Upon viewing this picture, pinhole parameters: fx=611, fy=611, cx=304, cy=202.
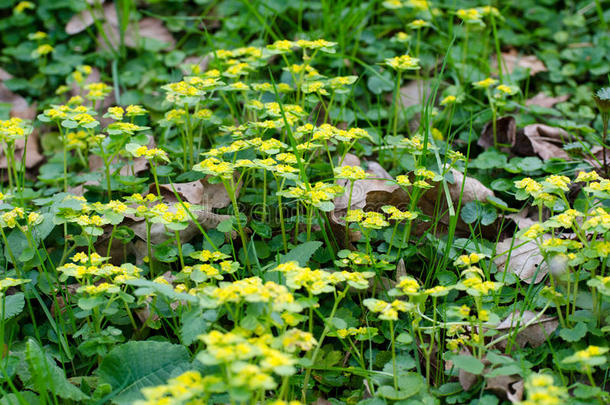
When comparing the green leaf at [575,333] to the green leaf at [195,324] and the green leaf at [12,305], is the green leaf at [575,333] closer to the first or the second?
the green leaf at [195,324]

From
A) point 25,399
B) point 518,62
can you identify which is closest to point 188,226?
point 25,399

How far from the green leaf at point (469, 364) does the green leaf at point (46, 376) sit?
3.25ft

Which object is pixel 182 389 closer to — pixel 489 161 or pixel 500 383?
pixel 500 383

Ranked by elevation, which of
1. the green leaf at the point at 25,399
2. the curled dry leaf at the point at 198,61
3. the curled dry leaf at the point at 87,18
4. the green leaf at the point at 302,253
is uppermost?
the curled dry leaf at the point at 87,18

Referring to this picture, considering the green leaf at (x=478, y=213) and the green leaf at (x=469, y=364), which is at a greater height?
the green leaf at (x=478, y=213)

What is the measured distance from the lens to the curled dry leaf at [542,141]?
263 cm

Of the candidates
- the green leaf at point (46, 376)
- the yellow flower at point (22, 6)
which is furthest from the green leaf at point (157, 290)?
the yellow flower at point (22, 6)

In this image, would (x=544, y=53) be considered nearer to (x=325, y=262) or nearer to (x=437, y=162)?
(x=437, y=162)

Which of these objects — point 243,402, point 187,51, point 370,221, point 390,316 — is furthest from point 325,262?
point 187,51

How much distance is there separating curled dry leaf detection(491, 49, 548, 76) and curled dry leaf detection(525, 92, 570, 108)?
18 cm

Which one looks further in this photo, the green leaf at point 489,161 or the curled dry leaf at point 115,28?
the curled dry leaf at point 115,28

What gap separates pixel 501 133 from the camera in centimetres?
278

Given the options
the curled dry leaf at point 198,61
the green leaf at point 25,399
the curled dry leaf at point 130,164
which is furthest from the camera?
the curled dry leaf at point 198,61

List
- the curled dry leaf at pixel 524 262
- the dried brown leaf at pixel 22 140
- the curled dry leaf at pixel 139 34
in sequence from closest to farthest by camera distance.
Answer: the curled dry leaf at pixel 524 262 < the dried brown leaf at pixel 22 140 < the curled dry leaf at pixel 139 34
